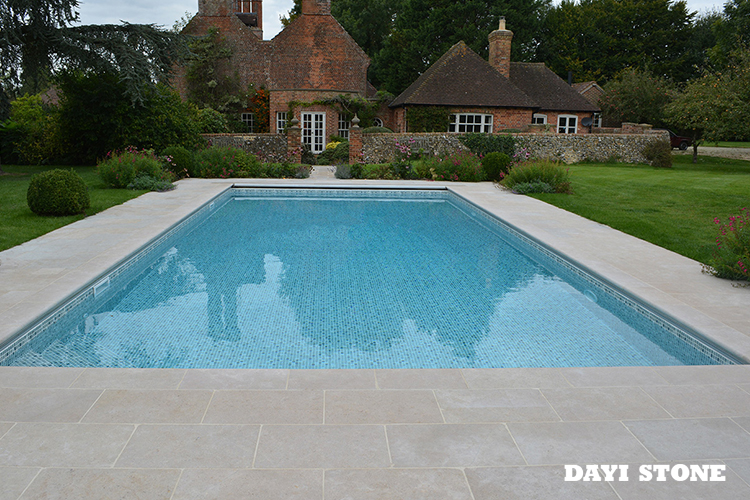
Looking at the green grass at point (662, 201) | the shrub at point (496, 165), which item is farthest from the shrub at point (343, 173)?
the green grass at point (662, 201)

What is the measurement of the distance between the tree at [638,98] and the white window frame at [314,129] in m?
16.8

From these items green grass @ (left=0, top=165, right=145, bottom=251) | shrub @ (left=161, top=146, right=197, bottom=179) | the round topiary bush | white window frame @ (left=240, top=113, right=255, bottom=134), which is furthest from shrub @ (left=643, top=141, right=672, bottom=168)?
the round topiary bush

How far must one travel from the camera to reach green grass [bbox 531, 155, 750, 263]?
29.1 ft

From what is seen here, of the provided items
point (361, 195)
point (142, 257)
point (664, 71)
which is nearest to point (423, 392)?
point (142, 257)

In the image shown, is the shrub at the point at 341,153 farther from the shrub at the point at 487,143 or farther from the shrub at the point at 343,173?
the shrub at the point at 487,143

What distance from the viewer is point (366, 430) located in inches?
125

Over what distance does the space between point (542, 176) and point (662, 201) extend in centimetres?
281

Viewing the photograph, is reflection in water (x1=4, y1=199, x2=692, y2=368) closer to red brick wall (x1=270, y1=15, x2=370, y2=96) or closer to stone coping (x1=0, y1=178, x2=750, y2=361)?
stone coping (x1=0, y1=178, x2=750, y2=361)

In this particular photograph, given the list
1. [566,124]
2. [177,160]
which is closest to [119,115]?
[177,160]

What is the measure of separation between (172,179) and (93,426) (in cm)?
1342

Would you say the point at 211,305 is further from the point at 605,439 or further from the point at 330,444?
the point at 605,439

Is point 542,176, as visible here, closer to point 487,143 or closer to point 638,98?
point 487,143

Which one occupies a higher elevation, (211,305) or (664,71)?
(664,71)

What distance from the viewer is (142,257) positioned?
7.62 m
